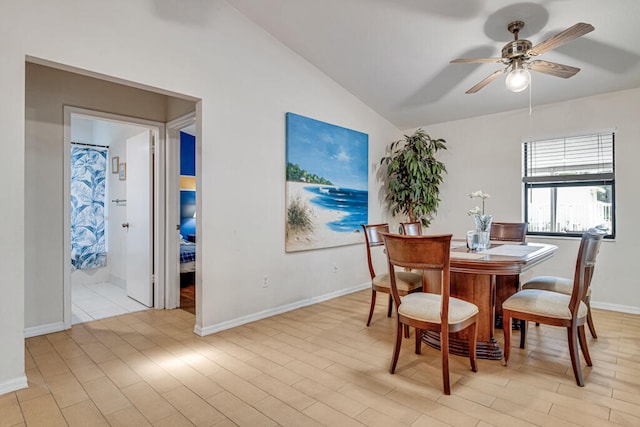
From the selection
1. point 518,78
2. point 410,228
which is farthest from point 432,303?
point 518,78

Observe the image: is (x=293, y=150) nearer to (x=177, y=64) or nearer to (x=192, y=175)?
(x=177, y=64)

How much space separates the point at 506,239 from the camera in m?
3.79

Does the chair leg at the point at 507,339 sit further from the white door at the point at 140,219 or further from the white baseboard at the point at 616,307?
the white door at the point at 140,219

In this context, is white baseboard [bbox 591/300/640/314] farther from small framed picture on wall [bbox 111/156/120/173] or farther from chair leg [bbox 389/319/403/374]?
small framed picture on wall [bbox 111/156/120/173]

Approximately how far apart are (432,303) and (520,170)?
302 centimetres

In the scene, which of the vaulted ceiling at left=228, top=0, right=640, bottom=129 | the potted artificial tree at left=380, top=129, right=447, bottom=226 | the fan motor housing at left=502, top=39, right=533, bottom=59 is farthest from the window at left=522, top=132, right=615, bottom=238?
the fan motor housing at left=502, top=39, right=533, bottom=59

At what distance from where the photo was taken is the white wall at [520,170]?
3668mm

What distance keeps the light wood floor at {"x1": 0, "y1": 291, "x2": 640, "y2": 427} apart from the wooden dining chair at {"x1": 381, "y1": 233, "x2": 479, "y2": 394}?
0.23m

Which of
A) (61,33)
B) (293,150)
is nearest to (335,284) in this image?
(293,150)

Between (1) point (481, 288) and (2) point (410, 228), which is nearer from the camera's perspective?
(1) point (481, 288)

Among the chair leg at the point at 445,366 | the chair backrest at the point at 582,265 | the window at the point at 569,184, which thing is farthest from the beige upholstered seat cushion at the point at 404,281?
the window at the point at 569,184

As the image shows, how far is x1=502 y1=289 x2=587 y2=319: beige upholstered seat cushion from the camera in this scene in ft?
7.29

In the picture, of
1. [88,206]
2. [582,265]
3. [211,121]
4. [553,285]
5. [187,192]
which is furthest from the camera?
[187,192]

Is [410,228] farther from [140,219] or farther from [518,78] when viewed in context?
[140,219]
